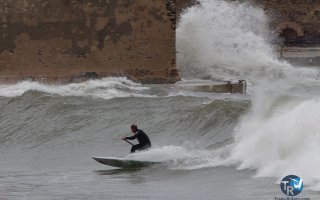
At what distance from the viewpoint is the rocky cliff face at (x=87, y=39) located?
2281cm

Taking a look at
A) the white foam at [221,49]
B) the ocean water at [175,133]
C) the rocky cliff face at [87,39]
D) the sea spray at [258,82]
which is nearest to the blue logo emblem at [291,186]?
the ocean water at [175,133]

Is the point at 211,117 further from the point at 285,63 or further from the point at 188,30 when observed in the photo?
the point at 285,63

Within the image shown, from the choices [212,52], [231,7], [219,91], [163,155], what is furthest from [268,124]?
[231,7]

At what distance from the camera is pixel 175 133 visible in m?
18.0

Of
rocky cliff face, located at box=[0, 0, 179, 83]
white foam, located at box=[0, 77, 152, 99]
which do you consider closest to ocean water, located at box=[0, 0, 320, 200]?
white foam, located at box=[0, 77, 152, 99]

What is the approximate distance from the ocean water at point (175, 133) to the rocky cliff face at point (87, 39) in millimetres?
387

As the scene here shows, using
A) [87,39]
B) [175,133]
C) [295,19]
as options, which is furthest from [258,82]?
[295,19]

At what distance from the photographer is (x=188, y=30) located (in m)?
28.3

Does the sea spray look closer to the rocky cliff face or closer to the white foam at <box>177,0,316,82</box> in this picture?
the white foam at <box>177,0,316,82</box>

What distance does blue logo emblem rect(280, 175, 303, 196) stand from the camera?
10.3 meters

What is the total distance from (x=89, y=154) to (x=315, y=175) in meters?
6.10

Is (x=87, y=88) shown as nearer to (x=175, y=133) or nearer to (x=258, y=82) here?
(x=258, y=82)

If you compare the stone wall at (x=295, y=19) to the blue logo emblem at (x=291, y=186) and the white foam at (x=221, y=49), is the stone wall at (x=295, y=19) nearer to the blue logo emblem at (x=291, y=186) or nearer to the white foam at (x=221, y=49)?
the white foam at (x=221, y=49)

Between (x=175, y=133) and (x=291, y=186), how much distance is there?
7.61 meters
